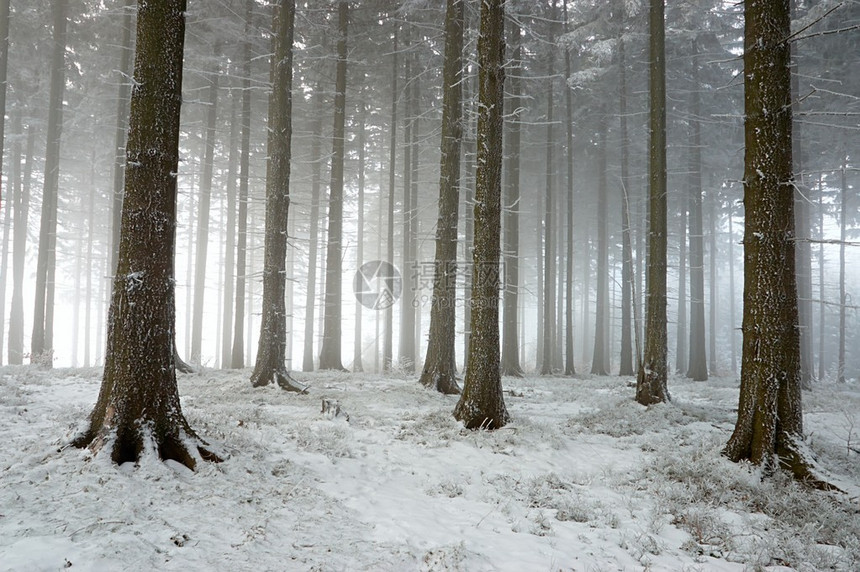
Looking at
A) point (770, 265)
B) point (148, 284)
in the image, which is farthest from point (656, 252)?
point (148, 284)

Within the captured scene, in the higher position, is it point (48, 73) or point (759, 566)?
point (48, 73)

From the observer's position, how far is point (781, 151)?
6504mm

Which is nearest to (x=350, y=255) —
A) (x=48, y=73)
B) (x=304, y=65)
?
(x=304, y=65)

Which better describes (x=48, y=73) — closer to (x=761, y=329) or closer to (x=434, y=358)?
(x=434, y=358)

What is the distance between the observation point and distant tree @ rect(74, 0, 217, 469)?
511 centimetres

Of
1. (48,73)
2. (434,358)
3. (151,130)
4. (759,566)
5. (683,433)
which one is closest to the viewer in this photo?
(759,566)

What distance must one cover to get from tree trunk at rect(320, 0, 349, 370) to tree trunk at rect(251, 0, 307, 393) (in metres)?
4.28

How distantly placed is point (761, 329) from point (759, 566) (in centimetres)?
371

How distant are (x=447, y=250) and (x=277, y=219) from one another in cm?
457

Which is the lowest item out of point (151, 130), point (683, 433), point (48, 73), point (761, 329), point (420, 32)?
point (683, 433)

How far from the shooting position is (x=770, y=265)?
6.50 metres

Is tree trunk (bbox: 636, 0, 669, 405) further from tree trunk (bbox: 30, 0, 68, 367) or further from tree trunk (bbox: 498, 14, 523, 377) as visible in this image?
tree trunk (bbox: 30, 0, 68, 367)

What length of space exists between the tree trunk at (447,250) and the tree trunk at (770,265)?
695 cm

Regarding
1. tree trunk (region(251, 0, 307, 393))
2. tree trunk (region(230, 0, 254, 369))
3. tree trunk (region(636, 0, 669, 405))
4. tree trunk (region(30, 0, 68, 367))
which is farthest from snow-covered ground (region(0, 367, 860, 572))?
tree trunk (region(30, 0, 68, 367))
